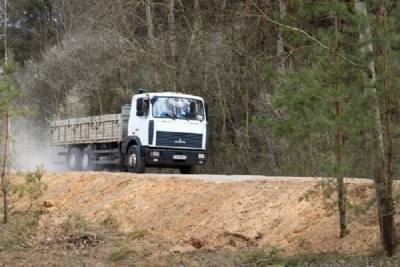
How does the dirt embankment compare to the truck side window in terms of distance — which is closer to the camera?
the dirt embankment

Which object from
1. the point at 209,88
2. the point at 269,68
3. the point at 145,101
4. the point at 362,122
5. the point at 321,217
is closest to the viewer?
the point at 362,122

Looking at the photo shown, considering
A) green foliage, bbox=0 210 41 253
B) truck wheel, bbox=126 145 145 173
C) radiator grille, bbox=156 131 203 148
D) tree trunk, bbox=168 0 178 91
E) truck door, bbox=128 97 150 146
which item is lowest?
green foliage, bbox=0 210 41 253

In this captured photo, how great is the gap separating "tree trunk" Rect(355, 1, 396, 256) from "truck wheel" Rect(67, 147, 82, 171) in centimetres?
1991

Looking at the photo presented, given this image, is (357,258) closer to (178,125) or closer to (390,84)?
(390,84)

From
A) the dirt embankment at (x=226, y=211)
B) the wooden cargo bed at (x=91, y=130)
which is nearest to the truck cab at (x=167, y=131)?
the wooden cargo bed at (x=91, y=130)

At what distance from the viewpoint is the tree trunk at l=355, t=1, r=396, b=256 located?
972cm

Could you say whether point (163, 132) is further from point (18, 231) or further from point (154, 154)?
point (18, 231)

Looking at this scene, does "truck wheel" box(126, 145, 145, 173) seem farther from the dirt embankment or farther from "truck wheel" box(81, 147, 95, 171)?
"truck wheel" box(81, 147, 95, 171)

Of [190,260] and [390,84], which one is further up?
[390,84]

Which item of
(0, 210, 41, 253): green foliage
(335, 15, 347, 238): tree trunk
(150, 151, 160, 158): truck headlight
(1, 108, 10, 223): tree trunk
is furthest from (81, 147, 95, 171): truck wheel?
(335, 15, 347, 238): tree trunk

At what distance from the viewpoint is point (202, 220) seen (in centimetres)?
1405

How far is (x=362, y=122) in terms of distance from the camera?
9.67 metres

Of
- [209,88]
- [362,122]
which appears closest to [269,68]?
[362,122]

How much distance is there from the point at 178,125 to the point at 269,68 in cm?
1186
